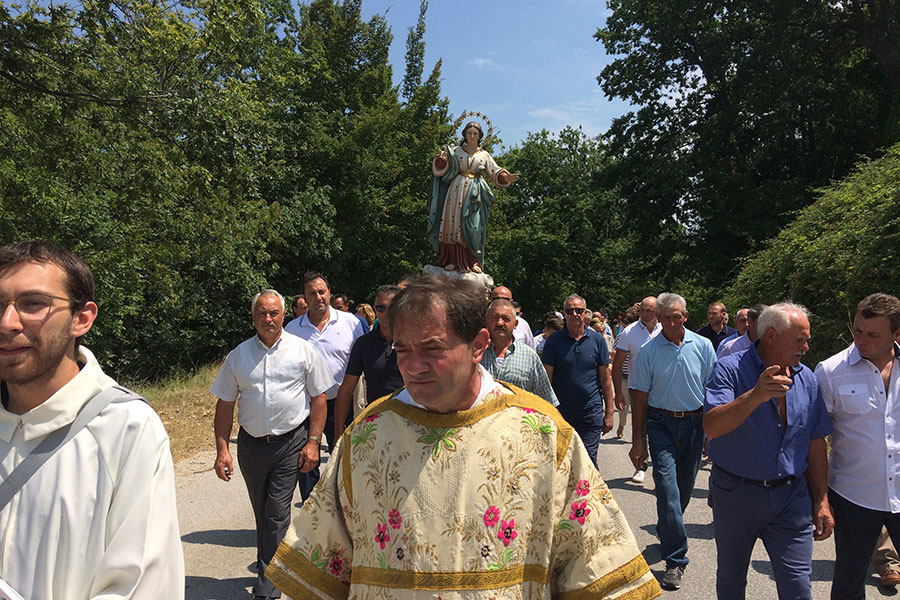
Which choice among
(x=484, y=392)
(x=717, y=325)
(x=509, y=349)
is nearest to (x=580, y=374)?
(x=509, y=349)

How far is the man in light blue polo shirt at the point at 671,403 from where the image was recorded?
5.58 meters

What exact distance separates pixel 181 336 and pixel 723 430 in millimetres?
20298

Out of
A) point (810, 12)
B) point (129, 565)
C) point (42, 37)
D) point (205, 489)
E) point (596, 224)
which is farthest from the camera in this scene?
point (596, 224)

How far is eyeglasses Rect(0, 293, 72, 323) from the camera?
2.02m

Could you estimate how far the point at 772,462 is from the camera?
12.3 feet

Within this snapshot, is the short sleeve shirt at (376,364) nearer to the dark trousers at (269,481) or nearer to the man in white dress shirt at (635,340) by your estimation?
the dark trousers at (269,481)

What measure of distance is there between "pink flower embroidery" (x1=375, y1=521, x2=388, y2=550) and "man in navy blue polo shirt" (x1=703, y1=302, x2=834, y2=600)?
2245 mm

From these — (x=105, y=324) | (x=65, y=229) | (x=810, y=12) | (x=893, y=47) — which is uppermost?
(x=810, y=12)

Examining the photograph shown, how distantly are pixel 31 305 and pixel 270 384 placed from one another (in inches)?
120

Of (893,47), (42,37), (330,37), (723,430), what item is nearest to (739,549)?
(723,430)

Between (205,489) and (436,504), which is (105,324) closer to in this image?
(205,489)

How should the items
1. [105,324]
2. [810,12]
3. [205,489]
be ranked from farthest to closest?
[810,12], [105,324], [205,489]

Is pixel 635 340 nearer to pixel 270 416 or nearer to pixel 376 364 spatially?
pixel 376 364

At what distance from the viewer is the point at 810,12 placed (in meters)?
24.0
